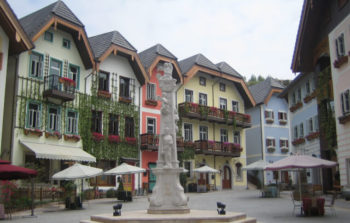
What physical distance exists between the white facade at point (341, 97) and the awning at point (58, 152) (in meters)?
15.0

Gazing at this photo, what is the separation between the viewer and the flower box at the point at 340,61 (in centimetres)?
2019

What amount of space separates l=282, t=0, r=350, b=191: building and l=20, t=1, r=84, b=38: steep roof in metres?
14.8

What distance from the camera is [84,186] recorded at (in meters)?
27.2

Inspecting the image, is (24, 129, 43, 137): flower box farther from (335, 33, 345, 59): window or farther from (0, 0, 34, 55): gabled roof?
(335, 33, 345, 59): window

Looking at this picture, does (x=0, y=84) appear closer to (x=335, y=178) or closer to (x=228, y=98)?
(x=335, y=178)

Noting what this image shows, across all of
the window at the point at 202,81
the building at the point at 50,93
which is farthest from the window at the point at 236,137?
the building at the point at 50,93

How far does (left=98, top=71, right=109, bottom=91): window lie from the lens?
30.0m

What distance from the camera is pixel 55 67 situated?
88.6 feet

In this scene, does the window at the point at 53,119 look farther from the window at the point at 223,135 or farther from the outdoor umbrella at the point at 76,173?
the window at the point at 223,135

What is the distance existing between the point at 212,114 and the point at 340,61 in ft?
59.0

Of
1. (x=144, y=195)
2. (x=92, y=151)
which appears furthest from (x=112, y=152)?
(x=144, y=195)

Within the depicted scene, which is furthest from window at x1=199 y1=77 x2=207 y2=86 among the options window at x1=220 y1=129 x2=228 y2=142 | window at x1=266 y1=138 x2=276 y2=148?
window at x1=266 y1=138 x2=276 y2=148

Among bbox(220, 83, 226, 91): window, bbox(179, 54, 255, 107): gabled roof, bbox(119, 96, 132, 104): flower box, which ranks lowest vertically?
bbox(119, 96, 132, 104): flower box

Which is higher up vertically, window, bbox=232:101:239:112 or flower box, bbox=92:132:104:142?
window, bbox=232:101:239:112
